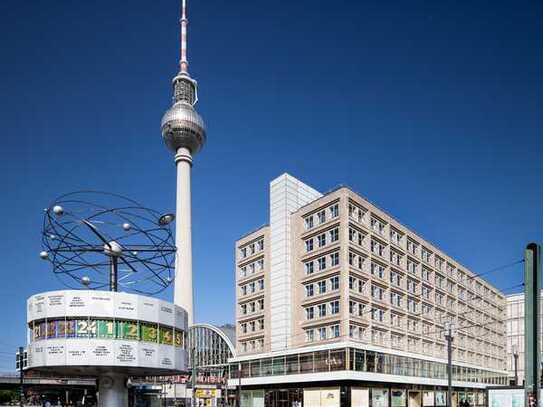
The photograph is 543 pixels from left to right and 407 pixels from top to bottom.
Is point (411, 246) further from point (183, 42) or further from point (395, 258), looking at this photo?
point (183, 42)

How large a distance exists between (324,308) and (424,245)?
2744 cm

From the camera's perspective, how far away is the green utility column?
16.9 ft

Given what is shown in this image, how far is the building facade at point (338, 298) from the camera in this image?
217ft

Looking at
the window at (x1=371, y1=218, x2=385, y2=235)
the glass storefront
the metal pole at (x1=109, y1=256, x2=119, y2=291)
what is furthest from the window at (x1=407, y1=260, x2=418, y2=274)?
the metal pole at (x1=109, y1=256, x2=119, y2=291)

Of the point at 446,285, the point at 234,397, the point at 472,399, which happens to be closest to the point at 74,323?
the point at 234,397

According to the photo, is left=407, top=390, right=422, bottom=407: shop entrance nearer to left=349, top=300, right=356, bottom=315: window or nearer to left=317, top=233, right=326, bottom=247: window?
left=349, top=300, right=356, bottom=315: window

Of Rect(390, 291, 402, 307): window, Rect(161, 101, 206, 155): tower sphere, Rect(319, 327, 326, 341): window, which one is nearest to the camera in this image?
Rect(319, 327, 326, 341): window

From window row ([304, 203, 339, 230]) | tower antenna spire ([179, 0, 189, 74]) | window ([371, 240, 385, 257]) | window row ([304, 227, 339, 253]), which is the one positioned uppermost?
tower antenna spire ([179, 0, 189, 74])

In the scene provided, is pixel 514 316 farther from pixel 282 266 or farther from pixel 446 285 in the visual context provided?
pixel 282 266

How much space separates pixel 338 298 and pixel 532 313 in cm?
6159

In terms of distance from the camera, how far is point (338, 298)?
6569cm

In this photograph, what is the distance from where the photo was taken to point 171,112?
4953 inches

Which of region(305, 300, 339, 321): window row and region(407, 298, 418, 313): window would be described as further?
region(407, 298, 418, 313): window

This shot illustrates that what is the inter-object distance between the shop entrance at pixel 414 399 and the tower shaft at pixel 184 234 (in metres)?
52.4
